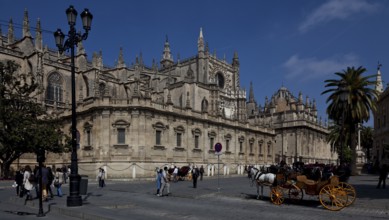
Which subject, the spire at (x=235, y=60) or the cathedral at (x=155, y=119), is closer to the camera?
the cathedral at (x=155, y=119)

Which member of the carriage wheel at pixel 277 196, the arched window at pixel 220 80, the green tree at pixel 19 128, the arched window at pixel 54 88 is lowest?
the carriage wheel at pixel 277 196

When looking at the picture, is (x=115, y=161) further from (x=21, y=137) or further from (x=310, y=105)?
(x=310, y=105)

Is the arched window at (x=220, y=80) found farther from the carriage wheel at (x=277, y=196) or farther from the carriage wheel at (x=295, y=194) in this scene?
the carriage wheel at (x=277, y=196)

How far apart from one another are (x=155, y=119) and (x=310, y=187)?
79.7 feet

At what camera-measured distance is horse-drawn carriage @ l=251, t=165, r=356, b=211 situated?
12508 mm

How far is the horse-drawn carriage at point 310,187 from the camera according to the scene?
12508 mm

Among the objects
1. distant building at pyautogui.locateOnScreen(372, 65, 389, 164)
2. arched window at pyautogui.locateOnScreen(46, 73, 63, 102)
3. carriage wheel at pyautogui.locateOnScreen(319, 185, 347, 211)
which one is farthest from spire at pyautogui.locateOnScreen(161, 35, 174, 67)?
carriage wheel at pyautogui.locateOnScreen(319, 185, 347, 211)

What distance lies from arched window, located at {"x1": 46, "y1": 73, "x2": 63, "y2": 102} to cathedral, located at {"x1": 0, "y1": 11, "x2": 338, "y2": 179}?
143mm

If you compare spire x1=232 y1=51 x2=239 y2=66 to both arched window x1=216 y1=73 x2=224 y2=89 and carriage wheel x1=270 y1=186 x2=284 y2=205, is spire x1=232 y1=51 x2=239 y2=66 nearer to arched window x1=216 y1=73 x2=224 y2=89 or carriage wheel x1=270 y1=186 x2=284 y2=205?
arched window x1=216 y1=73 x2=224 y2=89

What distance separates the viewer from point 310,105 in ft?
298

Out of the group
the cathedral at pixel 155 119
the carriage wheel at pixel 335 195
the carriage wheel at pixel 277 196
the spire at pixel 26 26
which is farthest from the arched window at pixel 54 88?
the carriage wheel at pixel 335 195

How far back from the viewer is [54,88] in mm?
50844

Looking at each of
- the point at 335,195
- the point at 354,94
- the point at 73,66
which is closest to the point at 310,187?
the point at 335,195

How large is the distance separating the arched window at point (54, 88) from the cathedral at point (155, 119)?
14 centimetres
